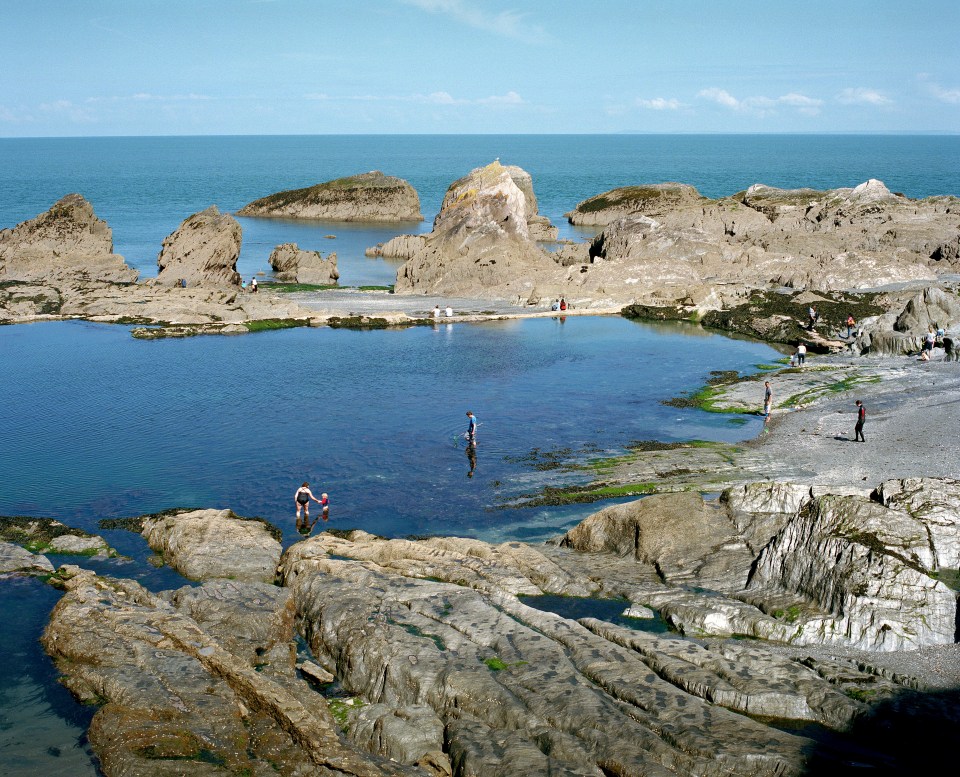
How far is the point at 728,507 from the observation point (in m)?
31.7

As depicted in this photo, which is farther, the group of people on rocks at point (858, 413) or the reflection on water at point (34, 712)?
the group of people on rocks at point (858, 413)

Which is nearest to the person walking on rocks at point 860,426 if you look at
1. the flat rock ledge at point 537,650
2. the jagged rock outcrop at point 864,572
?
the flat rock ledge at point 537,650

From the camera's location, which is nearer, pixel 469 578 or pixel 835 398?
pixel 469 578

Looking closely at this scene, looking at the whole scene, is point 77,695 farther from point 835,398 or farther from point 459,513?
point 835,398

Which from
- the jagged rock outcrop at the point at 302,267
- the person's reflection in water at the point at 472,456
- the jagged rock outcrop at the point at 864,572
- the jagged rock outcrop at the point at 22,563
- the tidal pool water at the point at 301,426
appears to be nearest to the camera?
the jagged rock outcrop at the point at 864,572

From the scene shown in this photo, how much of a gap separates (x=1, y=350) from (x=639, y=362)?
4377 cm

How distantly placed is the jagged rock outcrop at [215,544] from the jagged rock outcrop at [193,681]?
2.25 m

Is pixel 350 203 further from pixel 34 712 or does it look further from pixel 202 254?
pixel 34 712

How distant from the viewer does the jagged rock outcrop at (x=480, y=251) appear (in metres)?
85.0

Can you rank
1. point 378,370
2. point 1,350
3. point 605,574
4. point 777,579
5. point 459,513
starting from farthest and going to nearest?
point 1,350 → point 378,370 → point 459,513 → point 605,574 → point 777,579

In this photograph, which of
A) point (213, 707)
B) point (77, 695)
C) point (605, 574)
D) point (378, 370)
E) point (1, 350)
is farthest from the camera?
point (1, 350)

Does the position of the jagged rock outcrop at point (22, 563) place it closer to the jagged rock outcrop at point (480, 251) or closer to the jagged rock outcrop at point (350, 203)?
the jagged rock outcrop at point (480, 251)

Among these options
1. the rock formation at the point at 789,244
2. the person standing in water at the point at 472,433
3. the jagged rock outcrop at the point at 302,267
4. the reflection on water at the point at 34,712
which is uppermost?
the rock formation at the point at 789,244

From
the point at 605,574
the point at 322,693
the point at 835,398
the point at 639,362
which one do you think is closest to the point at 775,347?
the point at 639,362
